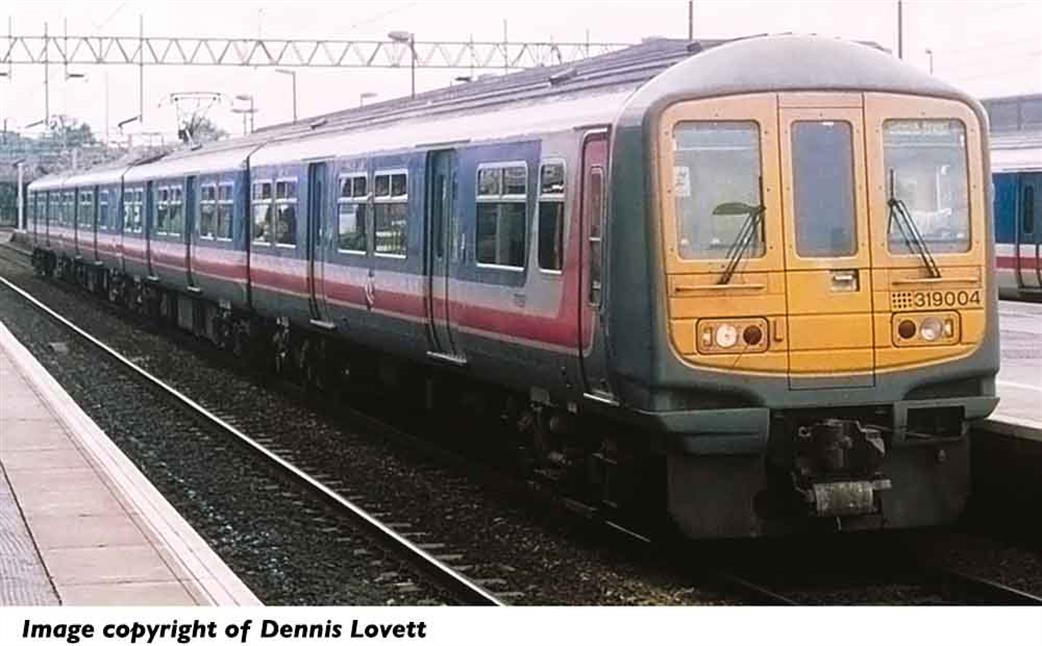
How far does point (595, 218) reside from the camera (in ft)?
34.0

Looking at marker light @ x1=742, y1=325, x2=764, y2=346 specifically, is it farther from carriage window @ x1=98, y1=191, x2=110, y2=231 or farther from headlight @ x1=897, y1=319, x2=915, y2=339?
carriage window @ x1=98, y1=191, x2=110, y2=231

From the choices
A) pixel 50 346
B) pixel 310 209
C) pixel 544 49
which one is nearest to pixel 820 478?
pixel 310 209

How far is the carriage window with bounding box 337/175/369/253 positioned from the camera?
16.1 m

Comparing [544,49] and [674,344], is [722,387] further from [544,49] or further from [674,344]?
[544,49]

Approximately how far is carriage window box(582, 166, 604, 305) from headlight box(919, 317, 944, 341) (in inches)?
69.9

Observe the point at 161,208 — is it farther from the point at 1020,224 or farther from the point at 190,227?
the point at 1020,224

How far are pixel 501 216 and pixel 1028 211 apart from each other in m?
18.4

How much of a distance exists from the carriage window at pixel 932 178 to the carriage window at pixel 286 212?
9593 mm

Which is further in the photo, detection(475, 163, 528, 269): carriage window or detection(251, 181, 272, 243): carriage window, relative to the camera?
detection(251, 181, 272, 243): carriage window

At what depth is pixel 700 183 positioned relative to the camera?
991cm

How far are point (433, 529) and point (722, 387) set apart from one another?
292 centimetres

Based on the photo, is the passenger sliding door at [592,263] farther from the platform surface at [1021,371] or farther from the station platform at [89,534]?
the platform surface at [1021,371]

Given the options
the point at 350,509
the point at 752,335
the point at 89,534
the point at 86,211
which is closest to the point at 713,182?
the point at 752,335

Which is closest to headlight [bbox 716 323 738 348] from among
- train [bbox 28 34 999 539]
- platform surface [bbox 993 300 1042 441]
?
train [bbox 28 34 999 539]
